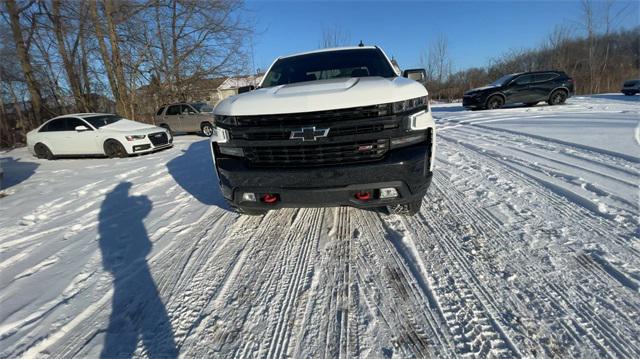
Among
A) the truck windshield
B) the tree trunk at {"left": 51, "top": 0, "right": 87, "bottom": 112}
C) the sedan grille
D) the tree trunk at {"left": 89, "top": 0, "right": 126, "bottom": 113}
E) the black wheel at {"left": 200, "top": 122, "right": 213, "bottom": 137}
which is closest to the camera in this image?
the truck windshield

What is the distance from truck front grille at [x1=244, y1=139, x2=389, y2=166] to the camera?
236cm

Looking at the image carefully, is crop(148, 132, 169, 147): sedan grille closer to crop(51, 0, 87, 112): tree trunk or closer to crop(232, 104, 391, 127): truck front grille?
crop(232, 104, 391, 127): truck front grille

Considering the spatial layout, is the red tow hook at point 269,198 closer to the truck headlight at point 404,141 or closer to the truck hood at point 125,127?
the truck headlight at point 404,141

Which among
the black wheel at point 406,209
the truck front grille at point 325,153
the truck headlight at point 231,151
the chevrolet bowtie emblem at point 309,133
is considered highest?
the chevrolet bowtie emblem at point 309,133

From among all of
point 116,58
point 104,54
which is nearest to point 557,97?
point 116,58

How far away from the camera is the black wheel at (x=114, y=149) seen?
8367mm

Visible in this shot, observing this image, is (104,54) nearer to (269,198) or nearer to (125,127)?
(125,127)

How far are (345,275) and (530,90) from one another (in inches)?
597

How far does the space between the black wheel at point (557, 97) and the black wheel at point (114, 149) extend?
56.6 ft

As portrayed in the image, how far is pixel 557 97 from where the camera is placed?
1321 cm

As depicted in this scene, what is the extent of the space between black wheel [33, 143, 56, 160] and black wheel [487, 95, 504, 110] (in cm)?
1711

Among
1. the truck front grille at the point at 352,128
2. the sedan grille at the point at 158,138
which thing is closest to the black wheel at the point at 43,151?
the sedan grille at the point at 158,138

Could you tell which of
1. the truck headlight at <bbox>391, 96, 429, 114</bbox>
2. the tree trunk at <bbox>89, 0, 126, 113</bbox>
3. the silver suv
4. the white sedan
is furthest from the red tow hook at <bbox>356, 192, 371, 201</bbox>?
the tree trunk at <bbox>89, 0, 126, 113</bbox>

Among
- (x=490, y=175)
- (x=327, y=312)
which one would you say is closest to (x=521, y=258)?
(x=327, y=312)
